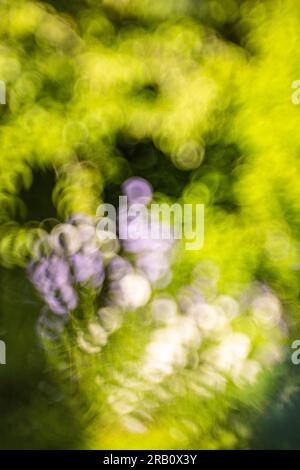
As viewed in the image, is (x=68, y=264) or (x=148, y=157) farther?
(x=148, y=157)

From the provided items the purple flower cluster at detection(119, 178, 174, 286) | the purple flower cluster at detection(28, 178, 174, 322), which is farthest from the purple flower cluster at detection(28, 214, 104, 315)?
the purple flower cluster at detection(119, 178, 174, 286)

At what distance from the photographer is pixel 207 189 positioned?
2.20 metres

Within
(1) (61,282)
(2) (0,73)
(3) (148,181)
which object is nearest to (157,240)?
(3) (148,181)

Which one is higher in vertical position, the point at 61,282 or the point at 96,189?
the point at 96,189

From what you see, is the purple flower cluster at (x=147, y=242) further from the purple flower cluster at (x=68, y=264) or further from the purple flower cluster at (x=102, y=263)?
the purple flower cluster at (x=68, y=264)

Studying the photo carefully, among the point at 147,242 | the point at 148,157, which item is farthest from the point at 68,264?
the point at 148,157

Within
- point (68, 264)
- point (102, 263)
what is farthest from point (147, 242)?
point (68, 264)

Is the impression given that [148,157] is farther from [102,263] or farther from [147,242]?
[102,263]

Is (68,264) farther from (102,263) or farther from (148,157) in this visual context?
(148,157)

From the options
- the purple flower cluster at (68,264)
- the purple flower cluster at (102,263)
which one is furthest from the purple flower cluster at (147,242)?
the purple flower cluster at (68,264)

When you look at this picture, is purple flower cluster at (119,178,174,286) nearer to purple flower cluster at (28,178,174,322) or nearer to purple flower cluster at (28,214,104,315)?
purple flower cluster at (28,178,174,322)

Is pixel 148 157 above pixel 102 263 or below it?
above
